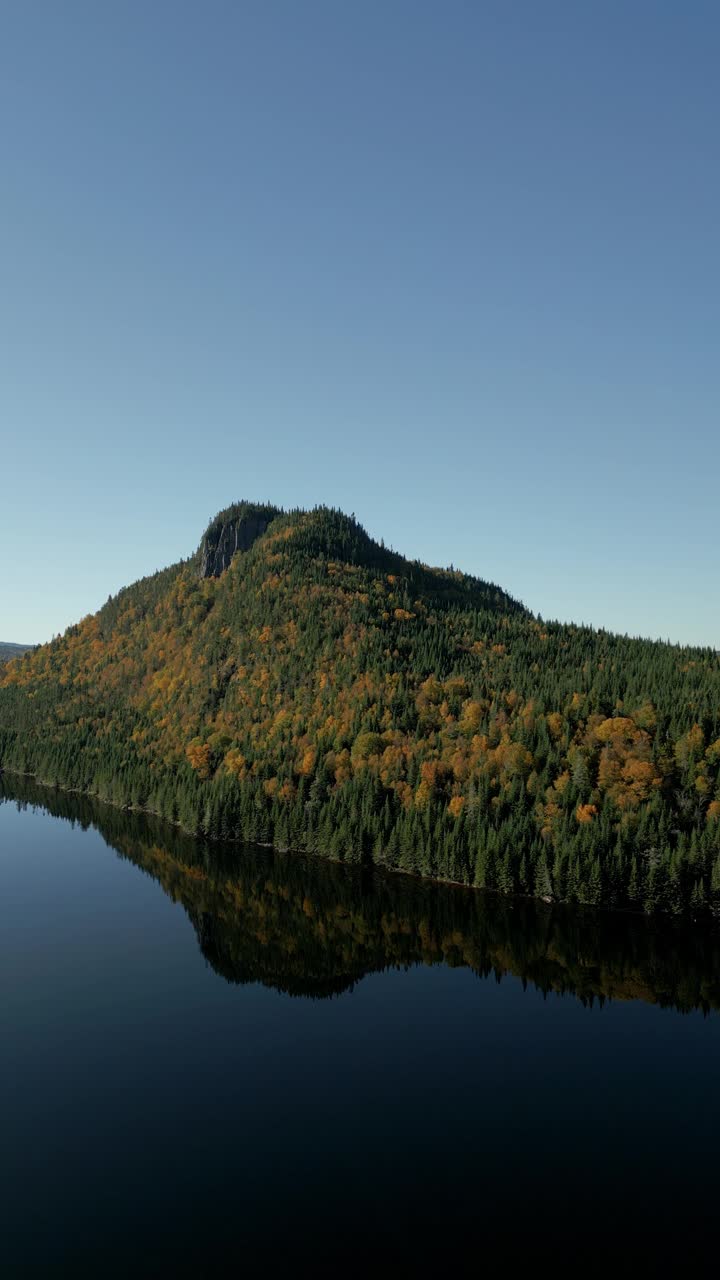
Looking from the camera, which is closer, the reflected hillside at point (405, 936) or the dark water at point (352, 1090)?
the dark water at point (352, 1090)

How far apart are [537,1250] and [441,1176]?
931cm

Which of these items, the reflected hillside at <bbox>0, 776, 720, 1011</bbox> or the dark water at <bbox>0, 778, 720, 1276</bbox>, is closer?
the dark water at <bbox>0, 778, 720, 1276</bbox>

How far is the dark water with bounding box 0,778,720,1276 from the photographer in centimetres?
4972

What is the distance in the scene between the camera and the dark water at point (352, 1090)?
49.7 meters

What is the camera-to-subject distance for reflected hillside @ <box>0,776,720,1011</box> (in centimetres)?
9806

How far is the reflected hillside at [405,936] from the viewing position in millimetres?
98062

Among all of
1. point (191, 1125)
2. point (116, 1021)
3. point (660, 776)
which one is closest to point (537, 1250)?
point (191, 1125)

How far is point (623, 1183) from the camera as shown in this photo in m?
55.8

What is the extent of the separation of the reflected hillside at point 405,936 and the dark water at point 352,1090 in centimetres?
57

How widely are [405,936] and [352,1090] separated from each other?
46354 mm

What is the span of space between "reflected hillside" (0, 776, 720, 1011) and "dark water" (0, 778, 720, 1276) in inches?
22.5

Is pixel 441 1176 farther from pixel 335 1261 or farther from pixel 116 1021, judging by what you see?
pixel 116 1021

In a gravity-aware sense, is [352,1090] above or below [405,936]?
below

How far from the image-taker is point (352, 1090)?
2699 inches
